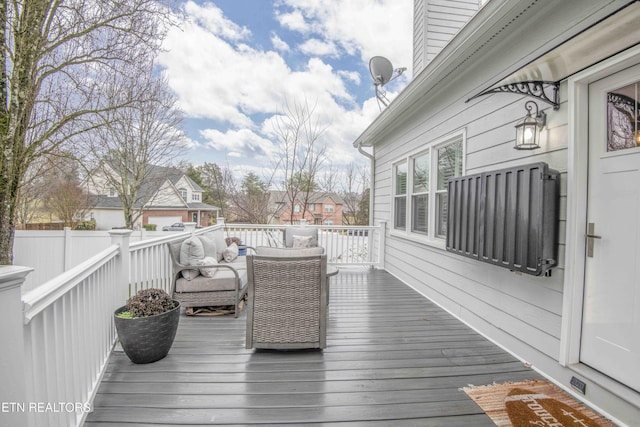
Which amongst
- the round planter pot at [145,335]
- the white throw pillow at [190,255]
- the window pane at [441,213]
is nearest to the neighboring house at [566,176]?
the window pane at [441,213]

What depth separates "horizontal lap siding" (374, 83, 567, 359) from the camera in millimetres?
2297

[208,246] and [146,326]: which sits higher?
[208,246]

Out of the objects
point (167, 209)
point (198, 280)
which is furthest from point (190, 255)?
point (167, 209)

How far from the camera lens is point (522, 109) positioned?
103 inches

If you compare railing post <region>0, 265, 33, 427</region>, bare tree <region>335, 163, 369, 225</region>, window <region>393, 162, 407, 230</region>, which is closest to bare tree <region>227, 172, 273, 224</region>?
bare tree <region>335, 163, 369, 225</region>

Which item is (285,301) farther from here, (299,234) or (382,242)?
(382,242)

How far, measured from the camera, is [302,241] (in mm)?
5703

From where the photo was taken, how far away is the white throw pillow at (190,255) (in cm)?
359

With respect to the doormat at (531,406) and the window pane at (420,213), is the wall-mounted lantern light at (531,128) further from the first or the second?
the window pane at (420,213)

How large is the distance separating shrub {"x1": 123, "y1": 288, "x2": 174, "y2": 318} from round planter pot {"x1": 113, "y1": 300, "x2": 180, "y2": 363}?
0.06 m

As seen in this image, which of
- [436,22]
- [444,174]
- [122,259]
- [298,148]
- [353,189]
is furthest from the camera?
[353,189]

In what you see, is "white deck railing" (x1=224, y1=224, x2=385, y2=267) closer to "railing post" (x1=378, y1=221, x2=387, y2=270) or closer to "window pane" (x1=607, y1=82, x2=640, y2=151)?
"railing post" (x1=378, y1=221, x2=387, y2=270)

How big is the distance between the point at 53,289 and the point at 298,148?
8.39m

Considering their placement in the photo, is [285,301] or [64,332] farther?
[285,301]
